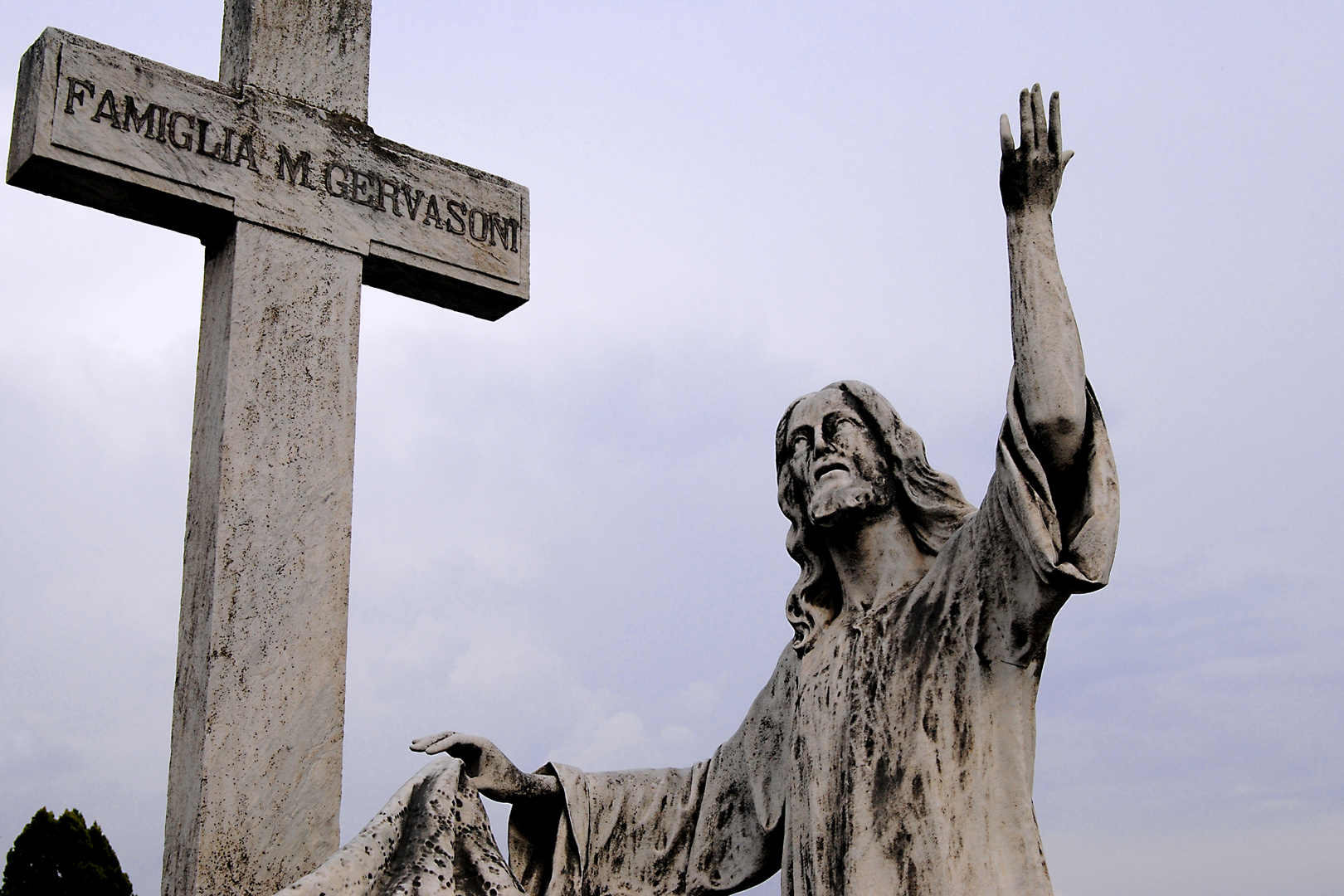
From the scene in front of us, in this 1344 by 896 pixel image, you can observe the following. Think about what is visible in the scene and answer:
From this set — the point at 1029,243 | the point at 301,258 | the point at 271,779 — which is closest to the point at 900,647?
the point at 1029,243

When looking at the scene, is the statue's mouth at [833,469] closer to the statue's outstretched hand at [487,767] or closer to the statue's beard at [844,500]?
the statue's beard at [844,500]

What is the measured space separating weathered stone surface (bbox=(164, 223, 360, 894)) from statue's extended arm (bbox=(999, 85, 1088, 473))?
198 centimetres

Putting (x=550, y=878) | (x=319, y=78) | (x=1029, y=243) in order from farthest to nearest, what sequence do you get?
1. (x=319, y=78)
2. (x=550, y=878)
3. (x=1029, y=243)

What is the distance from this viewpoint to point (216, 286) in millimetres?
4453

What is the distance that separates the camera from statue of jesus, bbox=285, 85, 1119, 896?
11.7 feet

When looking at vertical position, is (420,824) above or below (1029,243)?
below

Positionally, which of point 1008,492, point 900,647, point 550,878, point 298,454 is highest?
point 298,454

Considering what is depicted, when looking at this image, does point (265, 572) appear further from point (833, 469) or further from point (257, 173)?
point (833, 469)

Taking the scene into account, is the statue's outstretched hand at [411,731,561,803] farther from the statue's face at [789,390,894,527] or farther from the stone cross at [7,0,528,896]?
the statue's face at [789,390,894,527]

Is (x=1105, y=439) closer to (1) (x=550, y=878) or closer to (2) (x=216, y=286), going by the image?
(1) (x=550, y=878)

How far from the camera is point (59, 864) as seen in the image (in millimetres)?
9820

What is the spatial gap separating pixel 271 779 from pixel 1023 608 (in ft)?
6.51

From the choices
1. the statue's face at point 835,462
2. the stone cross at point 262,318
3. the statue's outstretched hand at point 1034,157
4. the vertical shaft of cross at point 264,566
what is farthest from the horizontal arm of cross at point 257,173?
the statue's outstretched hand at point 1034,157

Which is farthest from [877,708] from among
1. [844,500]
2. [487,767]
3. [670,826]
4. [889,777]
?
[487,767]
